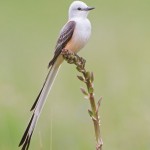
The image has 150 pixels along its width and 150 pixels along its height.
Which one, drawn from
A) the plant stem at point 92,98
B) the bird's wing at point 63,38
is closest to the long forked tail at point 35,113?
the bird's wing at point 63,38

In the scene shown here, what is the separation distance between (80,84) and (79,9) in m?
3.23

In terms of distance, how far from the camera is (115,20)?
12219 mm

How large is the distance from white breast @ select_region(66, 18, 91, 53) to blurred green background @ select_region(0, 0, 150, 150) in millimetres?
342

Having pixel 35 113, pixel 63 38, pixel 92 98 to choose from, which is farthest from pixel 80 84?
pixel 92 98

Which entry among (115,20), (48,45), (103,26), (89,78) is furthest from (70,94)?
(115,20)

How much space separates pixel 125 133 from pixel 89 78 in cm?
189

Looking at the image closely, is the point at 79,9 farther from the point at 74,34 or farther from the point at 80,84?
the point at 80,84

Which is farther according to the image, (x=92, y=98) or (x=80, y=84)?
(x=80, y=84)

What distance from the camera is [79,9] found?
4.02m

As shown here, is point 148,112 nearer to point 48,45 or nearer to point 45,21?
point 48,45

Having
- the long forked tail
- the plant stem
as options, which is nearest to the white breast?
the long forked tail

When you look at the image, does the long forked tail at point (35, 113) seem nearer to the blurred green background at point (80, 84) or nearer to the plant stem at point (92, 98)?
the blurred green background at point (80, 84)

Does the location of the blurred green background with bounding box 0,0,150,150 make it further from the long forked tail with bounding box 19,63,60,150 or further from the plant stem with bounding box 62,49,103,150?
the plant stem with bounding box 62,49,103,150

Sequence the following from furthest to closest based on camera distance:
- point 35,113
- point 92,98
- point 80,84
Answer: point 80,84 < point 35,113 < point 92,98
